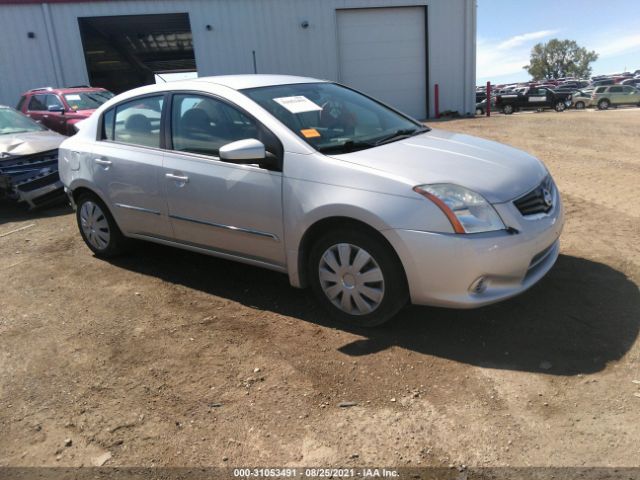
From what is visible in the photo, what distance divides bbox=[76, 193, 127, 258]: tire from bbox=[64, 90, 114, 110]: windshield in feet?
21.5

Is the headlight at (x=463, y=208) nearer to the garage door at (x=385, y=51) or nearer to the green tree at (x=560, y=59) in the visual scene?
the garage door at (x=385, y=51)

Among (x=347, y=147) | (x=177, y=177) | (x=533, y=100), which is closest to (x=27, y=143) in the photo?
(x=177, y=177)

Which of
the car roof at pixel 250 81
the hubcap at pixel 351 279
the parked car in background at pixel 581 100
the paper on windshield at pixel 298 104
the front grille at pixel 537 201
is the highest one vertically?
the car roof at pixel 250 81

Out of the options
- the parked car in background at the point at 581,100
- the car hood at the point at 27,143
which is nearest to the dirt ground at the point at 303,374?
the car hood at the point at 27,143

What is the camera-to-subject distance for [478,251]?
289 cm

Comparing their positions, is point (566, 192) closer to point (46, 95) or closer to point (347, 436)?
point (347, 436)

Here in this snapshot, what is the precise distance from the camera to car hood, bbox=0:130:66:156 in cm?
710

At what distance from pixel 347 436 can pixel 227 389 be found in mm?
765

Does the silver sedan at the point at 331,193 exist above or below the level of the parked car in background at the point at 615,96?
above

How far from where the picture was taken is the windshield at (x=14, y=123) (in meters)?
7.92

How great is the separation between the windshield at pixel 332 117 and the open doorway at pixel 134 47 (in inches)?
602

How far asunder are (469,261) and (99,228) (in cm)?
351

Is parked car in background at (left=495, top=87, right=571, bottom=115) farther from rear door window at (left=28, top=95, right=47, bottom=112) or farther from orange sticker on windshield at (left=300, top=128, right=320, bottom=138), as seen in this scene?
orange sticker on windshield at (left=300, top=128, right=320, bottom=138)

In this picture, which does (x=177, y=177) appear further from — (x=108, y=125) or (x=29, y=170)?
(x=29, y=170)
